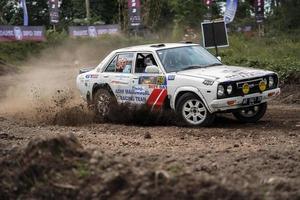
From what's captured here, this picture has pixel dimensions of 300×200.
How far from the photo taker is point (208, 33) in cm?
1725

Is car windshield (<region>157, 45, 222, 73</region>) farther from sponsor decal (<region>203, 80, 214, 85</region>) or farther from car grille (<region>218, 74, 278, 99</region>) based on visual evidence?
car grille (<region>218, 74, 278, 99</region>)

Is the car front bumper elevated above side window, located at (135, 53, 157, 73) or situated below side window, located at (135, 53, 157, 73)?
below


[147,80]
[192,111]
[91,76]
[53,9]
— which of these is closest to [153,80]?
[147,80]

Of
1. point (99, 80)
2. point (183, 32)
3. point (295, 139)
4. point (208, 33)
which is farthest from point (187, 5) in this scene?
point (295, 139)

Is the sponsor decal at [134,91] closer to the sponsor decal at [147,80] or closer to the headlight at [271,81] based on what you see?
the sponsor decal at [147,80]

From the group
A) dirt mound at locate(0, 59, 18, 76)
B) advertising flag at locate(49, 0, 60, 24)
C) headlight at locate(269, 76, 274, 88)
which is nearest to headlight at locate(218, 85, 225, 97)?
headlight at locate(269, 76, 274, 88)

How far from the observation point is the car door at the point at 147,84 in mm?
11312

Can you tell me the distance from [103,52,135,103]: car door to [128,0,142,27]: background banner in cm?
2850

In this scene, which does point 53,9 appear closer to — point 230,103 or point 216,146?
point 230,103

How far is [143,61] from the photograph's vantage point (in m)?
11.9

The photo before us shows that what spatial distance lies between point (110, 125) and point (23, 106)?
4627mm

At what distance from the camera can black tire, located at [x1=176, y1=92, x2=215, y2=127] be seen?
10.7 m

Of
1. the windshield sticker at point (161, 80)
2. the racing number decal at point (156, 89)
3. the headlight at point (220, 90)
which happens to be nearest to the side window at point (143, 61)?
the racing number decal at point (156, 89)

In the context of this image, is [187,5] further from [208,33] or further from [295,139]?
[295,139]
